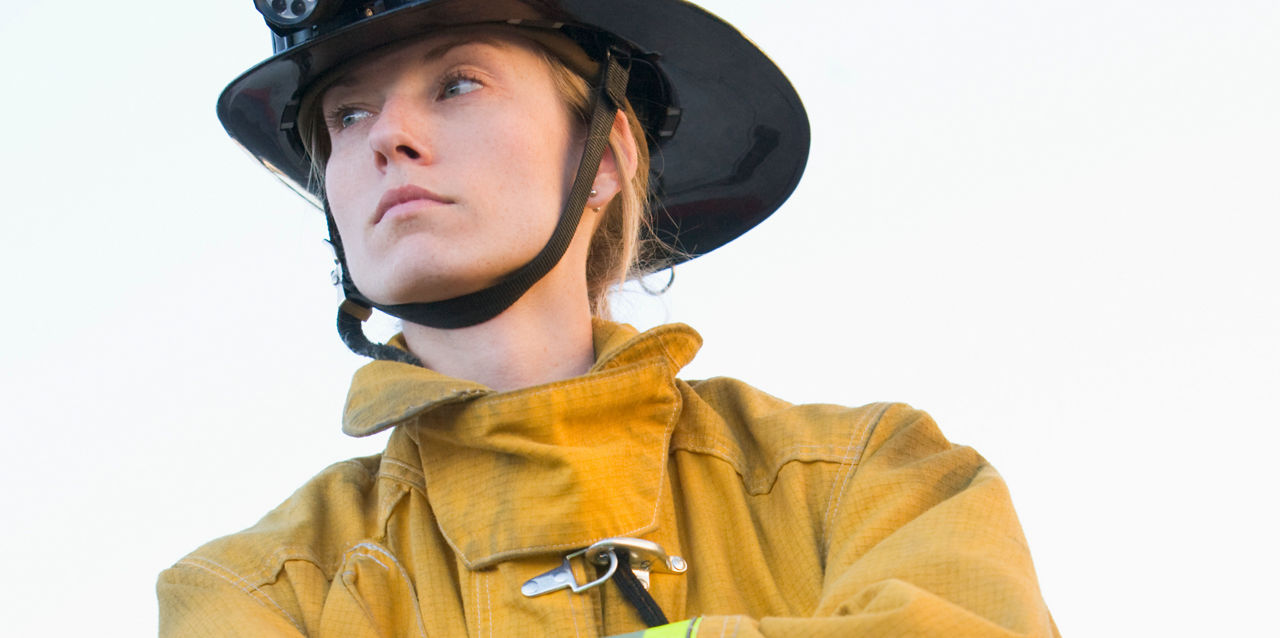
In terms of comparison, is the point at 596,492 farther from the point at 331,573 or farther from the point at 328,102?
the point at 328,102

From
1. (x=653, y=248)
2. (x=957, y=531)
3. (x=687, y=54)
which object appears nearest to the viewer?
(x=957, y=531)

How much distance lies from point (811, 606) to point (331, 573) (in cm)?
111

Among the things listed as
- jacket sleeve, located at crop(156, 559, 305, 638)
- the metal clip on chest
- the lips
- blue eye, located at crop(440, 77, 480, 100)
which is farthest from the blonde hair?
jacket sleeve, located at crop(156, 559, 305, 638)

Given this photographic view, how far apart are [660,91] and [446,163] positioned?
108cm

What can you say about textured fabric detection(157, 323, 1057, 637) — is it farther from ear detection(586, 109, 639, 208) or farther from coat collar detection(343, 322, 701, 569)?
ear detection(586, 109, 639, 208)

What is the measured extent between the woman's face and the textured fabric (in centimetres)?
31

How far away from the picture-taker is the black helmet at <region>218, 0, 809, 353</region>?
3.67 metres

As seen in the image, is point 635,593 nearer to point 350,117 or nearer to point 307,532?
point 307,532

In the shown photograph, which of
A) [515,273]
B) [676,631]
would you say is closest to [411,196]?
[515,273]

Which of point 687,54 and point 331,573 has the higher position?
point 687,54

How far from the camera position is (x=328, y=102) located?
388cm

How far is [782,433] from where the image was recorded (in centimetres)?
333

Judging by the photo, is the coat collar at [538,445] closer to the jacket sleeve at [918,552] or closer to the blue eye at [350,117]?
the jacket sleeve at [918,552]

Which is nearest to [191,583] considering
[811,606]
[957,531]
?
[811,606]
